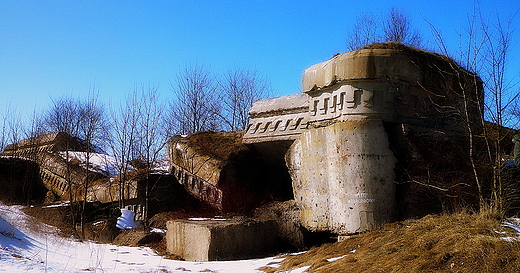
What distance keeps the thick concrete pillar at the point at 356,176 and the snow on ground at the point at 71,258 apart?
117 centimetres

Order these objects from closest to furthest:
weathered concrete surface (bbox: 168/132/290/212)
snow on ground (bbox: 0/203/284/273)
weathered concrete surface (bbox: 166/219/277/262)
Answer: snow on ground (bbox: 0/203/284/273) < weathered concrete surface (bbox: 166/219/277/262) < weathered concrete surface (bbox: 168/132/290/212)

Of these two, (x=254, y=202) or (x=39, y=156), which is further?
(x=39, y=156)

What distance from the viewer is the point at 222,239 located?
7.74 metres

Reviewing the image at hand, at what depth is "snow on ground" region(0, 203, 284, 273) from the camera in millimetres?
6181

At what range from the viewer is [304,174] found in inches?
318

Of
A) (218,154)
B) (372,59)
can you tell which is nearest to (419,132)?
(372,59)

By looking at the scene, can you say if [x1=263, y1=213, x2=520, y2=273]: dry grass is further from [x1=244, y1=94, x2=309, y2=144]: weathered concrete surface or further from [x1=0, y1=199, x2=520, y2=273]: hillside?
[x1=244, y1=94, x2=309, y2=144]: weathered concrete surface

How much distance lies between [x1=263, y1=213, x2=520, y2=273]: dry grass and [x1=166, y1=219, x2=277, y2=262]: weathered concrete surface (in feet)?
4.28

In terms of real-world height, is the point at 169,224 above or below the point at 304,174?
below

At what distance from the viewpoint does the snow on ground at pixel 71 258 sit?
6.18 meters

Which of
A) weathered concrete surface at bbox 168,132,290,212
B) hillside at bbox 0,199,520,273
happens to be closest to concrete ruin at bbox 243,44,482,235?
hillside at bbox 0,199,520,273

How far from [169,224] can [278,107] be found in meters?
3.18

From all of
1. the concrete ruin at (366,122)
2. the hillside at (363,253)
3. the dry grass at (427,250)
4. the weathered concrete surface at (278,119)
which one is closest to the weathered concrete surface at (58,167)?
the weathered concrete surface at (278,119)

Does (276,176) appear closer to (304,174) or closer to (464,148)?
(304,174)
